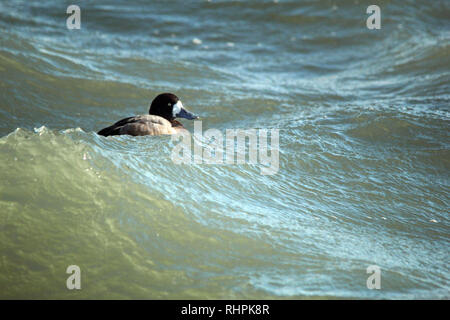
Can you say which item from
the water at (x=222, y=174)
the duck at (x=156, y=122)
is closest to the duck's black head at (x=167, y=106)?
the duck at (x=156, y=122)

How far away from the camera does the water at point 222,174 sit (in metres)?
3.80

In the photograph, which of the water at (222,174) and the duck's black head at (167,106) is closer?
the water at (222,174)

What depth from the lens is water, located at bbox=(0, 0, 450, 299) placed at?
380cm

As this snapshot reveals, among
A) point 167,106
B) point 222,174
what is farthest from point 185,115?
point 222,174

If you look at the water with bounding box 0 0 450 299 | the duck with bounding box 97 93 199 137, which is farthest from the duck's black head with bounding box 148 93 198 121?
the water with bounding box 0 0 450 299

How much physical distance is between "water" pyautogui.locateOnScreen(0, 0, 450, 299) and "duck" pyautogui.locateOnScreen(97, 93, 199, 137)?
298mm

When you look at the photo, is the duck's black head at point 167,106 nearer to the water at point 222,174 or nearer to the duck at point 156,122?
the duck at point 156,122

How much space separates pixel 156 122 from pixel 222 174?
151 centimetres

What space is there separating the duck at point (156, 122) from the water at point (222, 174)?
0.30 metres

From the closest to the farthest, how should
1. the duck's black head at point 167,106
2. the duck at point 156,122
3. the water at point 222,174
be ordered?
1. the water at point 222,174
2. the duck at point 156,122
3. the duck's black head at point 167,106

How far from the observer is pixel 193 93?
8.66 metres

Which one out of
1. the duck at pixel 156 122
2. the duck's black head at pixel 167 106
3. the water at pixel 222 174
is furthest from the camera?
the duck's black head at pixel 167 106
